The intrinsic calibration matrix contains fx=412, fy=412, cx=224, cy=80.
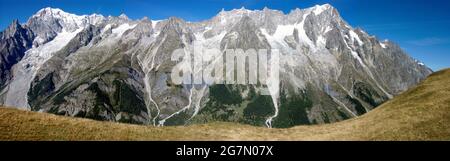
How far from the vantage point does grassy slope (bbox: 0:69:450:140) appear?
4400 centimetres

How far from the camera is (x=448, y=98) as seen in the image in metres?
54.8

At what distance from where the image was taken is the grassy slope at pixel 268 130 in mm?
44000

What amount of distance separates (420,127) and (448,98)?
11.4 metres

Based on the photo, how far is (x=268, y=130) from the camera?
59469 mm

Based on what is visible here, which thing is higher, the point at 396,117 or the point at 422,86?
the point at 422,86
